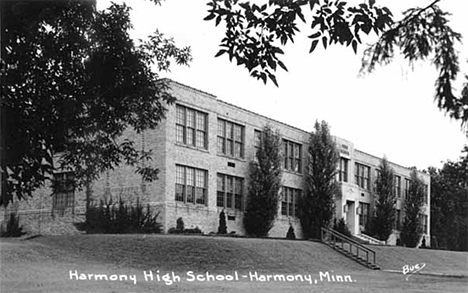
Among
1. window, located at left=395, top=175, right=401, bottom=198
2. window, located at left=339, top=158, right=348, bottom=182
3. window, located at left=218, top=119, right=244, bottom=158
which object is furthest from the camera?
window, located at left=395, top=175, right=401, bottom=198

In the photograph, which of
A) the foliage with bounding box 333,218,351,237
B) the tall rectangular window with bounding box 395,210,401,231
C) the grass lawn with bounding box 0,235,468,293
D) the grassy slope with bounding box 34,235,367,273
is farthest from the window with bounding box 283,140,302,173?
the tall rectangular window with bounding box 395,210,401,231

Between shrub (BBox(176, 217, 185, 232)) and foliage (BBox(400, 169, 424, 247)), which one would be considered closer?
shrub (BBox(176, 217, 185, 232))

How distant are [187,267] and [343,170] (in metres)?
28.9

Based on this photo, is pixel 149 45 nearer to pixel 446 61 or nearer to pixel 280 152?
pixel 446 61

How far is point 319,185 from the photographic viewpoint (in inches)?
1725

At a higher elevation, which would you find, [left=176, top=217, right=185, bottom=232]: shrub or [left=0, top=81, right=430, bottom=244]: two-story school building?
[left=0, top=81, right=430, bottom=244]: two-story school building

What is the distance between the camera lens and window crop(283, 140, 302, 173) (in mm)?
43844

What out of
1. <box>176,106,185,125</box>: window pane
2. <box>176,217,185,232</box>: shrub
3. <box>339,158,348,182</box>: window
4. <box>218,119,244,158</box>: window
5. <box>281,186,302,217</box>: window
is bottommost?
<box>176,217,185,232</box>: shrub

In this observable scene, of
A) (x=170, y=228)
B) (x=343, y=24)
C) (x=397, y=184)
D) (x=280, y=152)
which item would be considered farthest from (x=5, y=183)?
(x=397, y=184)

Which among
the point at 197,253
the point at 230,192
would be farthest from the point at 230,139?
the point at 197,253

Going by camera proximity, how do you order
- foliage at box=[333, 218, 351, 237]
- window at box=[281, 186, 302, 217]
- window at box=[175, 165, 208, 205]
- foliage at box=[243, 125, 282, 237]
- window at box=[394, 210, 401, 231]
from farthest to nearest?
window at box=[394, 210, 401, 231] < foliage at box=[333, 218, 351, 237] < window at box=[281, 186, 302, 217] < foliage at box=[243, 125, 282, 237] < window at box=[175, 165, 208, 205]

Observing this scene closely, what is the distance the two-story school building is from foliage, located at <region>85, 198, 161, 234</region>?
0.53 meters

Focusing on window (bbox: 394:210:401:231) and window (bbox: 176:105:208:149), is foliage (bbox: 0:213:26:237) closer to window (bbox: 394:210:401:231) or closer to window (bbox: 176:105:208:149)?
window (bbox: 176:105:208:149)

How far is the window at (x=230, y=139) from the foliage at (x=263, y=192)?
1.18m
